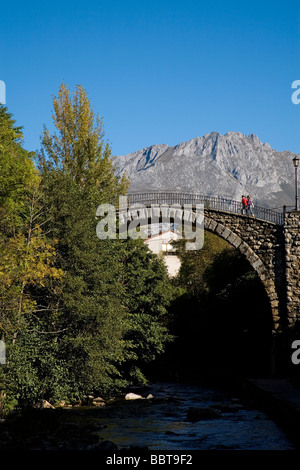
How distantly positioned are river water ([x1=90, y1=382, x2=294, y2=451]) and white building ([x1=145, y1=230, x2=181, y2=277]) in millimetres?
33764

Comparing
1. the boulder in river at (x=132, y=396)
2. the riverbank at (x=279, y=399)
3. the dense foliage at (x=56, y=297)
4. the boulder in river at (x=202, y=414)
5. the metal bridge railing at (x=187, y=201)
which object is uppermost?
the metal bridge railing at (x=187, y=201)

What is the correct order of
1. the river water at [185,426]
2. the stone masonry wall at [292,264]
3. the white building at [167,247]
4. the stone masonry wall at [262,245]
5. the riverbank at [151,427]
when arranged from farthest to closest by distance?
the white building at [167,247] → the stone masonry wall at [262,245] → the stone masonry wall at [292,264] → the river water at [185,426] → the riverbank at [151,427]


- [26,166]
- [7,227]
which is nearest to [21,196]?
[26,166]

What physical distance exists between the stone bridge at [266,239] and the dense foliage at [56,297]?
16.1 feet

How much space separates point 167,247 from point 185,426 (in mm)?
42351

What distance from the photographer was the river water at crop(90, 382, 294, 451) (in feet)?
46.5

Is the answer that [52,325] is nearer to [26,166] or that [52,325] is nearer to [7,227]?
[7,227]

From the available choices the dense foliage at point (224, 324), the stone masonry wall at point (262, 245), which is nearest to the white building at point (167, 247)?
the dense foliage at point (224, 324)

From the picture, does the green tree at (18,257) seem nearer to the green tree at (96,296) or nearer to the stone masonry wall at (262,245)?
the green tree at (96,296)

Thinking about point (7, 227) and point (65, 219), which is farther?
point (65, 219)

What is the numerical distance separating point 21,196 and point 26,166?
3.74ft

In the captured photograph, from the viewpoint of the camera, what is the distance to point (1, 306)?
1564 centimetres

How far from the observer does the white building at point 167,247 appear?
2249 inches
